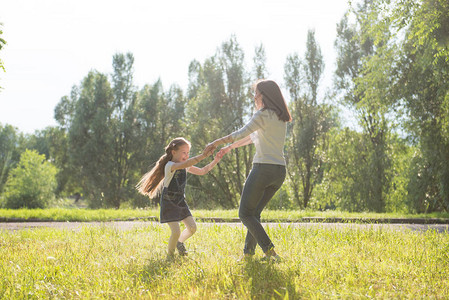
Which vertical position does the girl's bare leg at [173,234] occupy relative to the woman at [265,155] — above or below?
below

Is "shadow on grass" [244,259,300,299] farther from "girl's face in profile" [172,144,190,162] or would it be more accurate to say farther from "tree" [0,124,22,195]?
"tree" [0,124,22,195]

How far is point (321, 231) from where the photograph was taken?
21.1ft

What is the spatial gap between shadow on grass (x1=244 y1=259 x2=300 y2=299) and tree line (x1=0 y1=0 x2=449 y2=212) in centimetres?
212

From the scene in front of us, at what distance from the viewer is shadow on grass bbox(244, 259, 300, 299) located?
3.14 m

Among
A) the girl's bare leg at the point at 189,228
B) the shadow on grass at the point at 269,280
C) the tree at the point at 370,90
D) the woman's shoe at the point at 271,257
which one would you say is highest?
the tree at the point at 370,90

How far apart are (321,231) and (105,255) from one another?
3503 millimetres

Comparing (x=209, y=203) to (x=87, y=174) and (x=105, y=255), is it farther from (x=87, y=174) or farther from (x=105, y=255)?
Result: (x=105, y=255)

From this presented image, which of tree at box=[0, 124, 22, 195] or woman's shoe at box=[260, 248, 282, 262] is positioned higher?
tree at box=[0, 124, 22, 195]

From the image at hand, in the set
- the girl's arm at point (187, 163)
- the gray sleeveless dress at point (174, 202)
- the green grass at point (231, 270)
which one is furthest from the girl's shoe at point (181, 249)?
the girl's arm at point (187, 163)

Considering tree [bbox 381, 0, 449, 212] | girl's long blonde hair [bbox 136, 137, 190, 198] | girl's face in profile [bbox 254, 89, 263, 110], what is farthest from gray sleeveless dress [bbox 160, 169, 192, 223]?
tree [bbox 381, 0, 449, 212]

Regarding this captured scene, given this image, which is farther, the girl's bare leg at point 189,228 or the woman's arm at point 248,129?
the girl's bare leg at point 189,228

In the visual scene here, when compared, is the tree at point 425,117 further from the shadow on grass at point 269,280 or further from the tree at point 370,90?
the shadow on grass at point 269,280

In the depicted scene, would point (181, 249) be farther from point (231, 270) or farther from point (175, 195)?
point (231, 270)

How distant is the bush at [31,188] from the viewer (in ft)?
67.5
